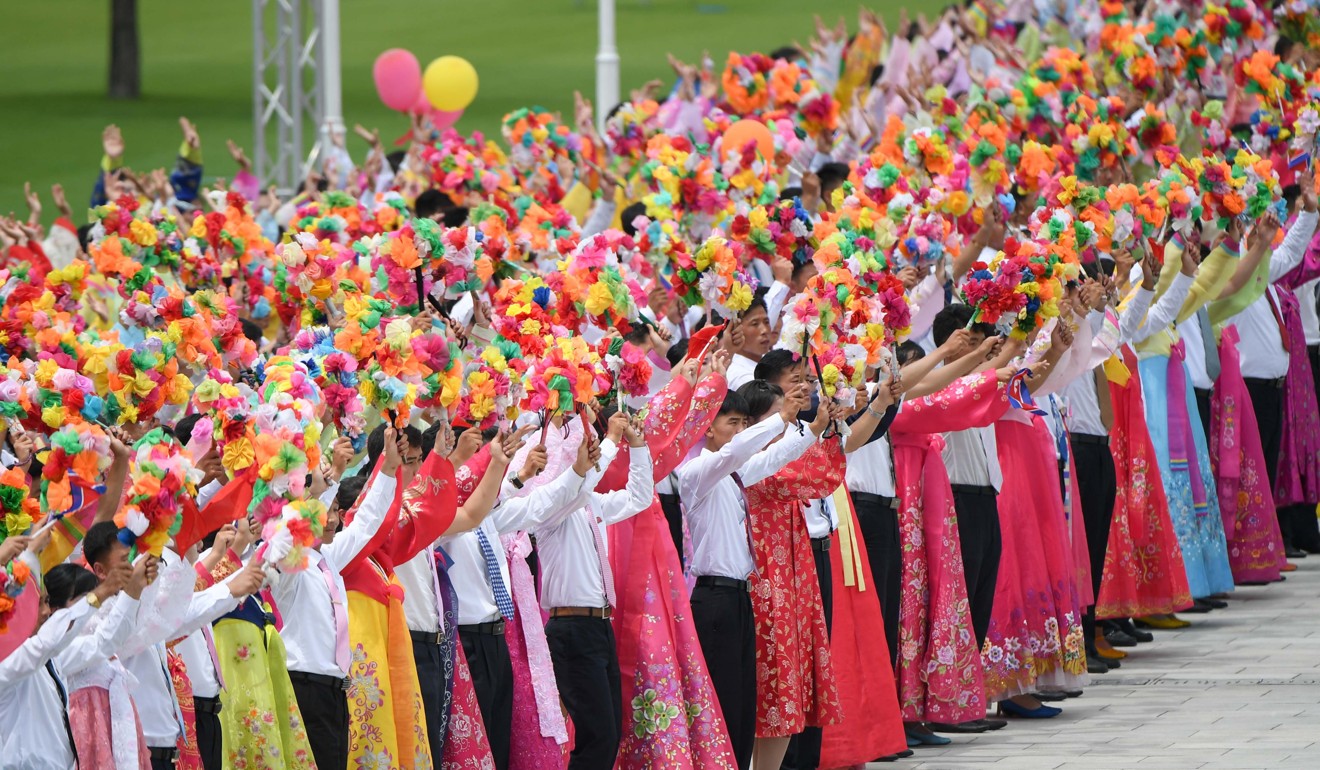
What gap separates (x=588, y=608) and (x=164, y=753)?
1557 millimetres

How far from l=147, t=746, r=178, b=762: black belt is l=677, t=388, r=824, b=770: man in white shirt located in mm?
2046

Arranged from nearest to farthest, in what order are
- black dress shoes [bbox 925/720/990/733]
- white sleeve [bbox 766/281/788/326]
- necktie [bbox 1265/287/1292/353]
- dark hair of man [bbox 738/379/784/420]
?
1. dark hair of man [bbox 738/379/784/420]
2. black dress shoes [bbox 925/720/990/733]
3. white sleeve [bbox 766/281/788/326]
4. necktie [bbox 1265/287/1292/353]

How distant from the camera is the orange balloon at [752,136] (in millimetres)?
11000

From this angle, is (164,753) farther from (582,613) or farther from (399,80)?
(399,80)

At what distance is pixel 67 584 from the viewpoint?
5.37 meters

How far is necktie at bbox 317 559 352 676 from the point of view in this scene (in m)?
6.11

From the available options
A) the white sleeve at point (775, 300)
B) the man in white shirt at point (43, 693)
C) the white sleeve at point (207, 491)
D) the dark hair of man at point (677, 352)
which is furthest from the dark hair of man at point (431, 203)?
the man in white shirt at point (43, 693)

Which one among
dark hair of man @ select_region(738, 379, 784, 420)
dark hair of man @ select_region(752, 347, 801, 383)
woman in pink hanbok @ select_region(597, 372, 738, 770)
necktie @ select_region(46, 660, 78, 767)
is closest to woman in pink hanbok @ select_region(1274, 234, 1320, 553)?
dark hair of man @ select_region(752, 347, 801, 383)

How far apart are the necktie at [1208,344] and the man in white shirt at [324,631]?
5728 millimetres

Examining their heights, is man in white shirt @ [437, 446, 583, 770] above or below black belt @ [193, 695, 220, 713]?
above

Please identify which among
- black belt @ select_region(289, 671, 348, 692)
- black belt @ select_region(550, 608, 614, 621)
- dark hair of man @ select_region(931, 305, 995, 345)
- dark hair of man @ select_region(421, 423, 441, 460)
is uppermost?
dark hair of man @ select_region(931, 305, 995, 345)

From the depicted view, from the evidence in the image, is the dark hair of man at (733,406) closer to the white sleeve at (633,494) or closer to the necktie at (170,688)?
the white sleeve at (633,494)

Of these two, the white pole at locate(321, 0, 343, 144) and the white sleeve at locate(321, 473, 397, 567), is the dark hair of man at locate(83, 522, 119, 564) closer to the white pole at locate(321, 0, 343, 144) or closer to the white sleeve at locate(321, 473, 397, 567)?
the white sleeve at locate(321, 473, 397, 567)

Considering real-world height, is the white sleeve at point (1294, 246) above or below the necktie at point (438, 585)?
above
